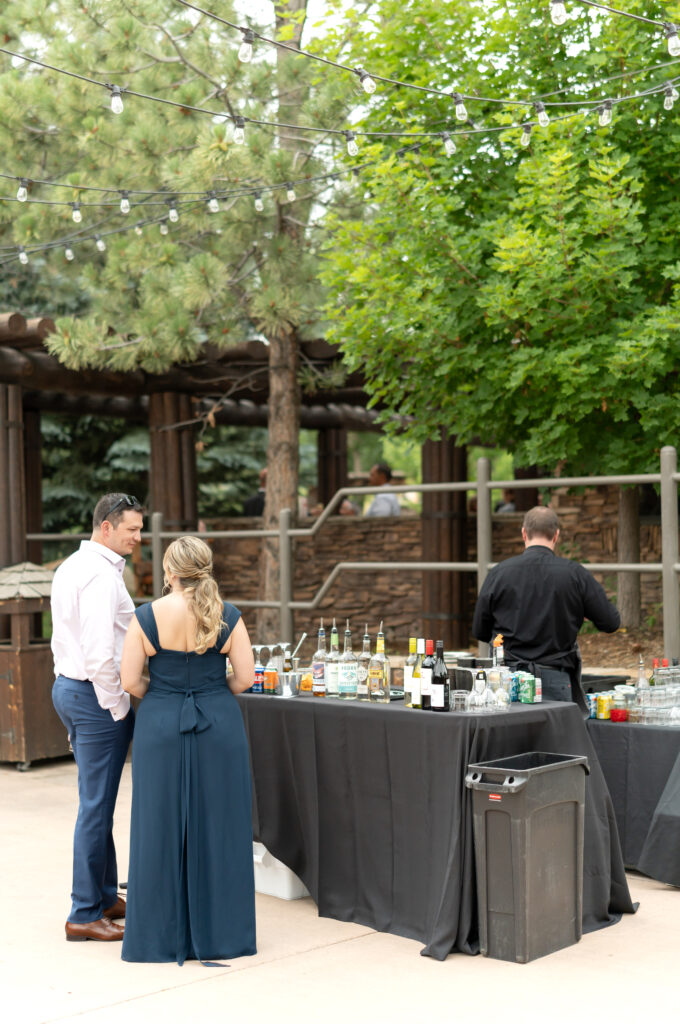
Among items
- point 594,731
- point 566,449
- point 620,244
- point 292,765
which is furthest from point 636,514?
point 292,765

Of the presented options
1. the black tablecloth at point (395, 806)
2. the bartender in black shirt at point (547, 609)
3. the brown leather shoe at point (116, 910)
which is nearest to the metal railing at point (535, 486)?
the bartender in black shirt at point (547, 609)

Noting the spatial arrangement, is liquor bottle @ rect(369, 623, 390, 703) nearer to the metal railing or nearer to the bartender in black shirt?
the bartender in black shirt

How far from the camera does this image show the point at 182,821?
14.6 ft

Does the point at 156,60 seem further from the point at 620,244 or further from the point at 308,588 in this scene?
the point at 308,588

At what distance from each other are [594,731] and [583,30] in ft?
19.2

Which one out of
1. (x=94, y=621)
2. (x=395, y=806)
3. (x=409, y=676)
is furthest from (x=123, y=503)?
(x=395, y=806)

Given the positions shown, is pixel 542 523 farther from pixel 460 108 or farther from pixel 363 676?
pixel 460 108

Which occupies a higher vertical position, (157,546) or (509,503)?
(509,503)

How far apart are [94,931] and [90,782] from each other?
596 mm

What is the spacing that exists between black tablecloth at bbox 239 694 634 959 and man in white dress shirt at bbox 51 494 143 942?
0.78 metres

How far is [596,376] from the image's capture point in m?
8.34

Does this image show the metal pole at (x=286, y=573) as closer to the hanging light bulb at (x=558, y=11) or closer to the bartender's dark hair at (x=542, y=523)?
the bartender's dark hair at (x=542, y=523)

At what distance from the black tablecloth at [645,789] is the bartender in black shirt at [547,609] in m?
0.32

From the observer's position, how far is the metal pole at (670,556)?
6309 mm
